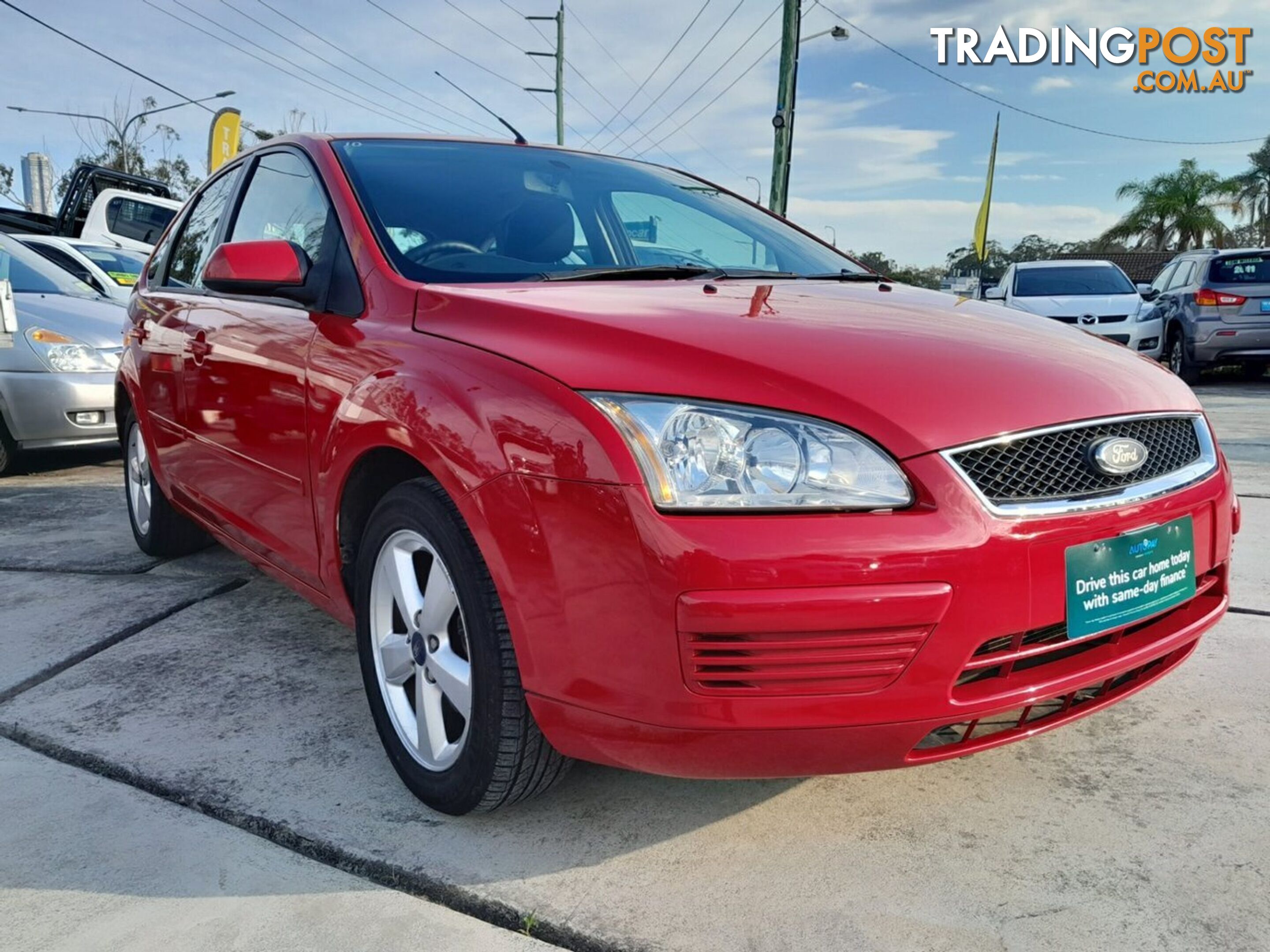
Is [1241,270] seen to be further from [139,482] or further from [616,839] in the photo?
[616,839]

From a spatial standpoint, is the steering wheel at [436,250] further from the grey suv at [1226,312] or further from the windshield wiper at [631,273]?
the grey suv at [1226,312]

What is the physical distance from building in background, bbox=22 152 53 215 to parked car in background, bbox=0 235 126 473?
93.9ft

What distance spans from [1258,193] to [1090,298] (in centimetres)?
3251

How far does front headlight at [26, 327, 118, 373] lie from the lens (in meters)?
6.21

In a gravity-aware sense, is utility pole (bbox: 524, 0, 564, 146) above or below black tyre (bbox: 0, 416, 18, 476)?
above

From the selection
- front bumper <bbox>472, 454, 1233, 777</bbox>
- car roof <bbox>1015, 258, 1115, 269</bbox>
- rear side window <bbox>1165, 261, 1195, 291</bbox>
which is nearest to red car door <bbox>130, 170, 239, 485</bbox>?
front bumper <bbox>472, 454, 1233, 777</bbox>

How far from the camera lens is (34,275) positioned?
7027 millimetres

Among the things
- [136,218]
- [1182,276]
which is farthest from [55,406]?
[1182,276]

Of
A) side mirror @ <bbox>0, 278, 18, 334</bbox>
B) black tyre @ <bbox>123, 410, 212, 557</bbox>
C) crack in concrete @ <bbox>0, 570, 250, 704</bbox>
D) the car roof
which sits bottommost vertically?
crack in concrete @ <bbox>0, 570, 250, 704</bbox>

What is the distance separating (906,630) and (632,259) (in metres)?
1.57

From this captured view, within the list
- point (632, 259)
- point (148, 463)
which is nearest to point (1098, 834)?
point (632, 259)

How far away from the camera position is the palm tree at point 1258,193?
3753cm

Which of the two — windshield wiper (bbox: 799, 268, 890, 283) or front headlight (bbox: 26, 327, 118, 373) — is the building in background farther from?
windshield wiper (bbox: 799, 268, 890, 283)

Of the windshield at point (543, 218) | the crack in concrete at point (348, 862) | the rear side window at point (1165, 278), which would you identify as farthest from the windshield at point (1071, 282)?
the crack in concrete at point (348, 862)
